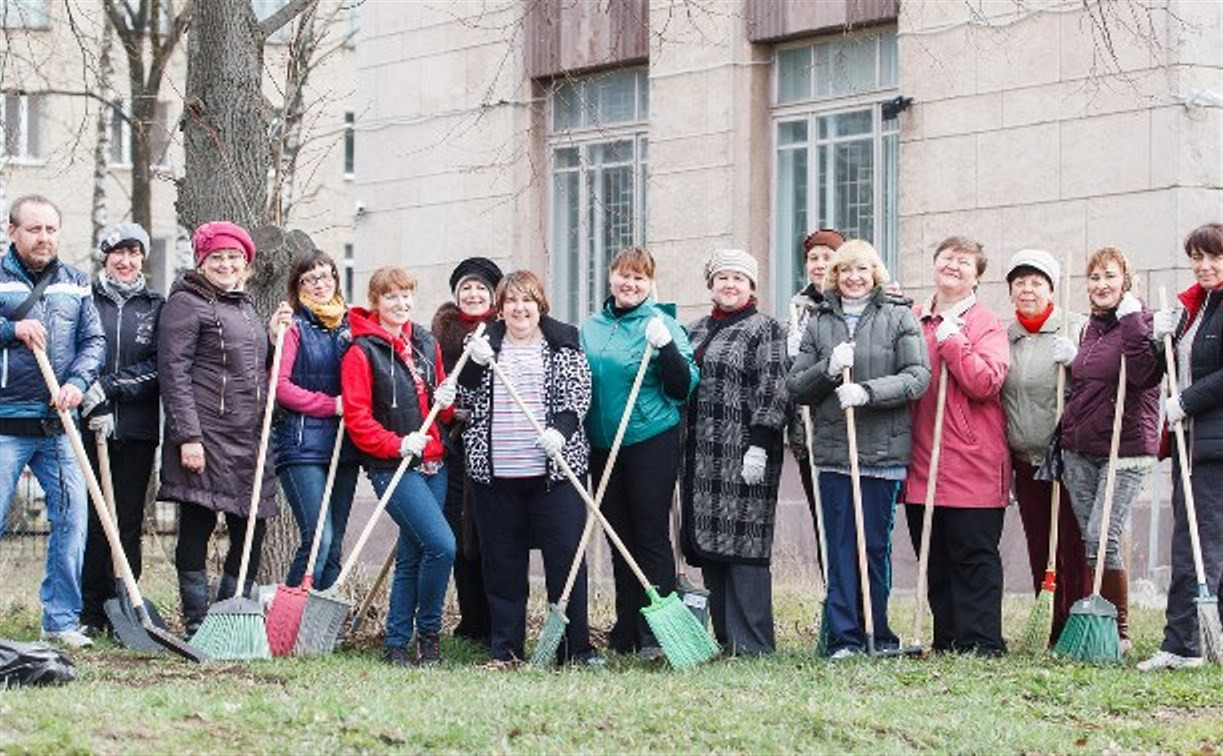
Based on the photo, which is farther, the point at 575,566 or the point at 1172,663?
the point at 575,566

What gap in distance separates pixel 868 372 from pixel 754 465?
67 cm

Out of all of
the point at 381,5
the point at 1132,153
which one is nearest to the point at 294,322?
the point at 1132,153

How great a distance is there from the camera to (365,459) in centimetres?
1110

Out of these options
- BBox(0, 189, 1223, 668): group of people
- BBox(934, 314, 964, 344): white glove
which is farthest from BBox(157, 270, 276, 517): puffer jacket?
BBox(934, 314, 964, 344): white glove

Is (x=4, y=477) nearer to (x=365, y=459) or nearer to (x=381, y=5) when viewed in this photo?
(x=365, y=459)

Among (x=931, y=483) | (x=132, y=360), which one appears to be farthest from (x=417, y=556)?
(x=931, y=483)

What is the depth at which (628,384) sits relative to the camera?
36.1 ft

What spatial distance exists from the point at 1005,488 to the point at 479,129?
9.04 metres

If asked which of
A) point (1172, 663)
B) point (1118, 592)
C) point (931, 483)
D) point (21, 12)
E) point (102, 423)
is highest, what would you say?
point (21, 12)

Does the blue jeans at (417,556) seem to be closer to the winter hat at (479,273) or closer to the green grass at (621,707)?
A: the green grass at (621,707)

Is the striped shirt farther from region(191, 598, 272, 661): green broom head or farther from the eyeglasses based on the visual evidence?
region(191, 598, 272, 661): green broom head

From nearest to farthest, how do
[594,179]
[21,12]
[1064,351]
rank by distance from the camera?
[1064,351] → [21,12] → [594,179]

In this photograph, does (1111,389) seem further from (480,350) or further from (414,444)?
(414,444)

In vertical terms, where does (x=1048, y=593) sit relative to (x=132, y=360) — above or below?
below
